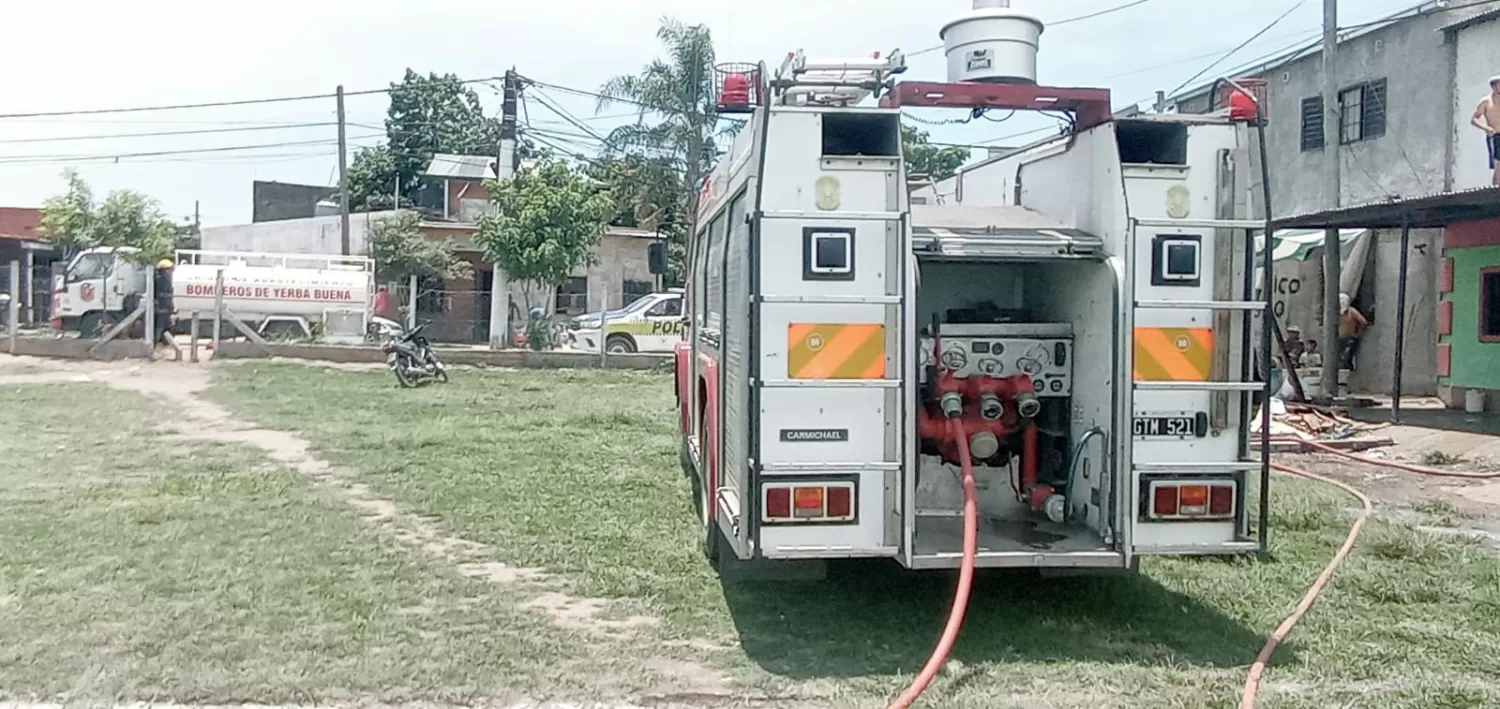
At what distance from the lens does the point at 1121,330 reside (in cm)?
578

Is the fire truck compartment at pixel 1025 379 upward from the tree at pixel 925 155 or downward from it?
downward

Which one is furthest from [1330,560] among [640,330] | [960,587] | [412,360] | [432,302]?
[432,302]

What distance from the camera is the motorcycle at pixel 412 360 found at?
64.1 ft

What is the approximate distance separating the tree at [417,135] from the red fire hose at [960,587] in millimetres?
48819

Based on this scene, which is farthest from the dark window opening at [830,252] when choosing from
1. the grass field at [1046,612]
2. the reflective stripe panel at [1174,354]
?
the grass field at [1046,612]

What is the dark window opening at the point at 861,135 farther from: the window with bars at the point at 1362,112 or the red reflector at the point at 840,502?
the window with bars at the point at 1362,112

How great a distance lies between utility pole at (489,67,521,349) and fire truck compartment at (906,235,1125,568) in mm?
23225

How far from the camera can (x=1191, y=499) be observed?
229 inches

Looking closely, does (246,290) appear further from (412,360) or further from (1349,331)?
(1349,331)

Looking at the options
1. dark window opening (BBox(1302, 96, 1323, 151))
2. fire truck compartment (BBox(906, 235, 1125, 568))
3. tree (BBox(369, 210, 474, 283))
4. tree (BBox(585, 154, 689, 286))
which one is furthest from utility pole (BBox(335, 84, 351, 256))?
fire truck compartment (BBox(906, 235, 1125, 568))

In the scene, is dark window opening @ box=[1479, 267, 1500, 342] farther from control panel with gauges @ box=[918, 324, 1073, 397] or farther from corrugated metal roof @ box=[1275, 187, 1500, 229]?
control panel with gauges @ box=[918, 324, 1073, 397]

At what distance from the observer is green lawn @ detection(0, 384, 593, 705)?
17.3 ft

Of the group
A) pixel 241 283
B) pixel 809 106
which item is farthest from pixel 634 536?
pixel 241 283

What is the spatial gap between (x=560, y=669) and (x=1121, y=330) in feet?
9.32
